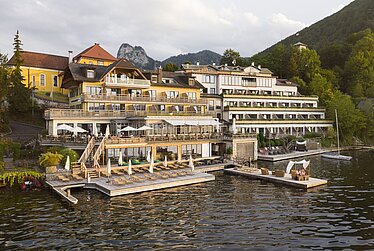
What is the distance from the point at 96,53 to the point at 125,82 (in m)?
28.4

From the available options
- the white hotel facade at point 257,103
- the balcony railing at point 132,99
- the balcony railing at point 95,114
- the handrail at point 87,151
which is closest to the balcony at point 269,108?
the white hotel facade at point 257,103

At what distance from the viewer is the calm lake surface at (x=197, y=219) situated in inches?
679

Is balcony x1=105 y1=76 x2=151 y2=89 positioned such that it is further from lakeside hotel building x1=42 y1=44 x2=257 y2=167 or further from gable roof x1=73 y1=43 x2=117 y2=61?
gable roof x1=73 y1=43 x2=117 y2=61

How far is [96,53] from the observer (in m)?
70.6

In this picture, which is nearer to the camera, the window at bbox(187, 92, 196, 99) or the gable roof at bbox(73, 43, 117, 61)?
the window at bbox(187, 92, 196, 99)

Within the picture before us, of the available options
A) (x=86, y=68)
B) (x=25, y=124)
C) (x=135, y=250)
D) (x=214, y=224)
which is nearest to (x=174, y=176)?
(x=214, y=224)

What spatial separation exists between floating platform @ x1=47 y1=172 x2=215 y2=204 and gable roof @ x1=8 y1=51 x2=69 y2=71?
42374 millimetres

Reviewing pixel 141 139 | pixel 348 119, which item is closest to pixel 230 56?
pixel 348 119

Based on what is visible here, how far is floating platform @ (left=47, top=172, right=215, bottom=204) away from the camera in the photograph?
2662 centimetres

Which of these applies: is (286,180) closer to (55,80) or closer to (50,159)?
(50,159)

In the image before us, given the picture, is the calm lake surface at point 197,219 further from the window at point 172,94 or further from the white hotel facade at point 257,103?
the white hotel facade at point 257,103

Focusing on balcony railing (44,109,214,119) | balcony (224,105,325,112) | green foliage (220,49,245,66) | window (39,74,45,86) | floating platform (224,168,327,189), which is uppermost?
green foliage (220,49,245,66)

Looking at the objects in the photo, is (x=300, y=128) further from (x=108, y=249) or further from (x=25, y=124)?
(x=108, y=249)

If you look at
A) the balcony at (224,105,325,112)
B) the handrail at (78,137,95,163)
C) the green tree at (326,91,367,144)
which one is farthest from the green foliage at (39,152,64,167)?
the green tree at (326,91,367,144)
